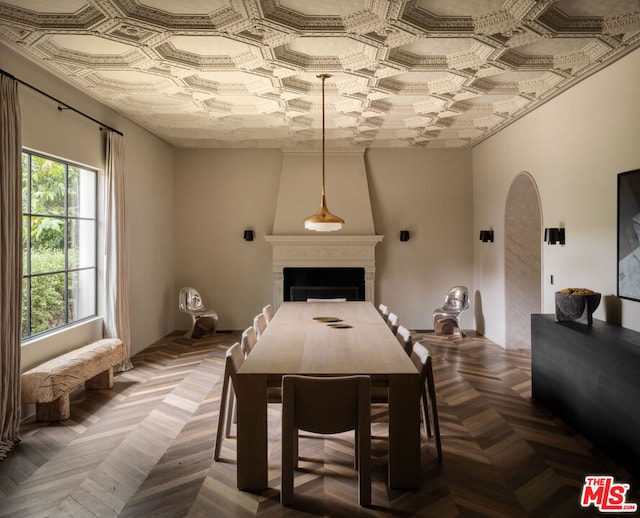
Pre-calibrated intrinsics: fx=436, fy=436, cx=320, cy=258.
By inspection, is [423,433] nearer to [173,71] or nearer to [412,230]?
[173,71]

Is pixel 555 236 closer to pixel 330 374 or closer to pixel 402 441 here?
pixel 402 441

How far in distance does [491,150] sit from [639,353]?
4.44 metres

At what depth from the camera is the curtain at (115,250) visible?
495 cm

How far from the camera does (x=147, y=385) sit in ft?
14.8

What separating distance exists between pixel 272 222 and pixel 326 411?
5361mm

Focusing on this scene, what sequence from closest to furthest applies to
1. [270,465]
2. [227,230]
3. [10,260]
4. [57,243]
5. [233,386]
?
[270,465]
[233,386]
[10,260]
[57,243]
[227,230]

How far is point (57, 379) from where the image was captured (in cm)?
350

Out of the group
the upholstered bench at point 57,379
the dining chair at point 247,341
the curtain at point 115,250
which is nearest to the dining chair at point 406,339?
the dining chair at point 247,341

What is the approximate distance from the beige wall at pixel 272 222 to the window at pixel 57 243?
8.30ft

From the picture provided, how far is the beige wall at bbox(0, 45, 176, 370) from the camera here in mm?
3756

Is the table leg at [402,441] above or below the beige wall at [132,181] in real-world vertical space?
below

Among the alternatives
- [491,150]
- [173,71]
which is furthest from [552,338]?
[173,71]

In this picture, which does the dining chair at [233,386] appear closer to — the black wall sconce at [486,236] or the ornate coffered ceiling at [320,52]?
the ornate coffered ceiling at [320,52]

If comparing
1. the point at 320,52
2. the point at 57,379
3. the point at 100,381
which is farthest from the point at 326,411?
the point at 100,381
